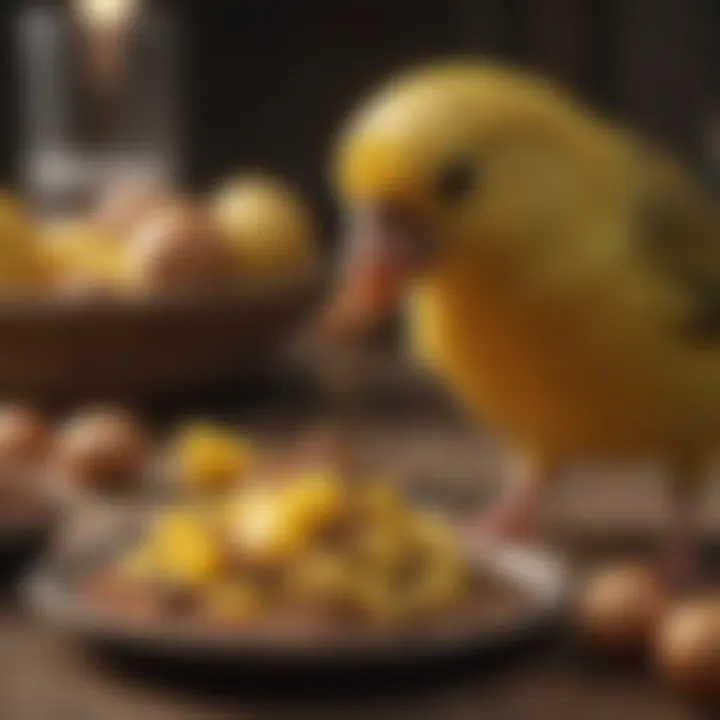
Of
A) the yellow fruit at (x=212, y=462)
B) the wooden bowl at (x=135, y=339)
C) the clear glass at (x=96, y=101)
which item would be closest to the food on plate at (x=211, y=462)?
the yellow fruit at (x=212, y=462)

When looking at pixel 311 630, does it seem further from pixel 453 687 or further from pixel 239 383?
pixel 239 383

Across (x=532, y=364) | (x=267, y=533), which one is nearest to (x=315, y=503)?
(x=267, y=533)

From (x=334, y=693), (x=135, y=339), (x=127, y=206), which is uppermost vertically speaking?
(x=127, y=206)

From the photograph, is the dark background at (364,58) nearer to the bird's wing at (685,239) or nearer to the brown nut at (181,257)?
the brown nut at (181,257)

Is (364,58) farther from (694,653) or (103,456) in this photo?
(694,653)

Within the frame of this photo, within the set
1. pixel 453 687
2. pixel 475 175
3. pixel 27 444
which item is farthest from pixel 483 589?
pixel 27 444

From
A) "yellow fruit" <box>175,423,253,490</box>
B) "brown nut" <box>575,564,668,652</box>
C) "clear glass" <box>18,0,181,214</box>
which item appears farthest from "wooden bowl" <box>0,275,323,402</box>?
"brown nut" <box>575,564,668,652</box>
